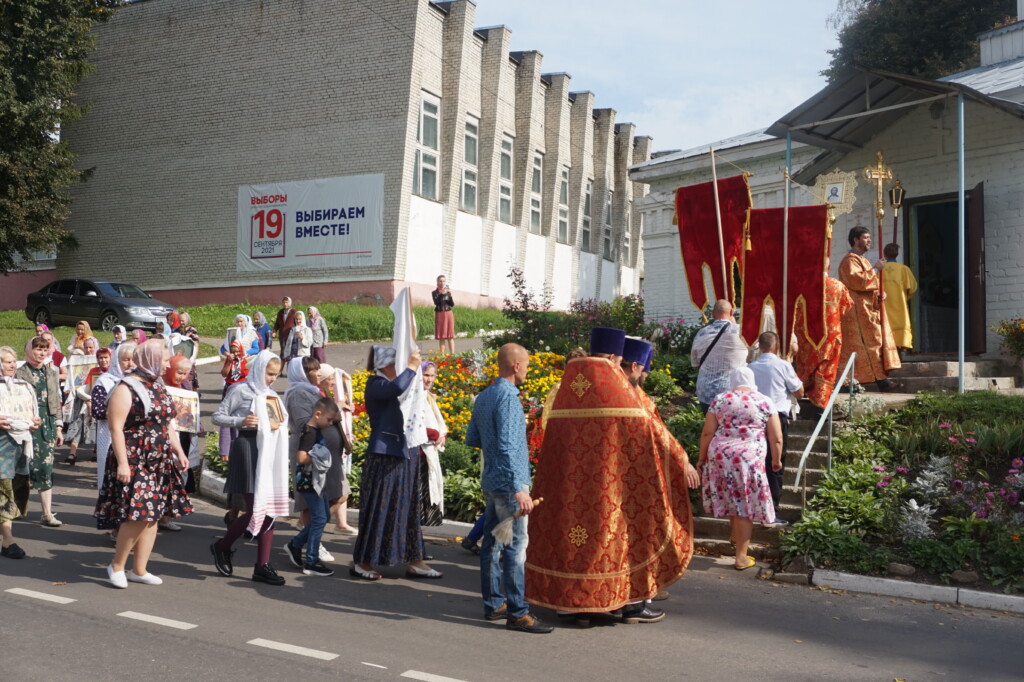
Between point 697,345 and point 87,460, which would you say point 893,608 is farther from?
point 87,460

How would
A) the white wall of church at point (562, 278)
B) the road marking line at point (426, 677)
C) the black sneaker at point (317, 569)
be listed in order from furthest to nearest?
the white wall of church at point (562, 278) < the black sneaker at point (317, 569) < the road marking line at point (426, 677)

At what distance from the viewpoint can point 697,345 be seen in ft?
32.0

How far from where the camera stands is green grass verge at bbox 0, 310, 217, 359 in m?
23.7

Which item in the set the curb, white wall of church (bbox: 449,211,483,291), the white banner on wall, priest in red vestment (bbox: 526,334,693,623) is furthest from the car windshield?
the curb

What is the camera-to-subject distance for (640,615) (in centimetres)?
691

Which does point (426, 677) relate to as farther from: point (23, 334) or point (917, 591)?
point (23, 334)

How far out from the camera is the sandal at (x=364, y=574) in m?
7.90

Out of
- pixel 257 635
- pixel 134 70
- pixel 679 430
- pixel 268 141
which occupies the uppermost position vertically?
pixel 134 70

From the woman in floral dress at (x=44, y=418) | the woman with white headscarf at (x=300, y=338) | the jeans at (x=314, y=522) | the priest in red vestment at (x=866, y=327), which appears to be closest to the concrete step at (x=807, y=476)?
the priest in red vestment at (x=866, y=327)

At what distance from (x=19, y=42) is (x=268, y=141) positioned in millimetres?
7620

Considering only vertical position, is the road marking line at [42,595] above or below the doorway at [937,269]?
below

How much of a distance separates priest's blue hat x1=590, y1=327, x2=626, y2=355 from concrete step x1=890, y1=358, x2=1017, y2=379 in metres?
7.16

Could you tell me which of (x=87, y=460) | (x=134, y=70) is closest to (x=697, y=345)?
(x=87, y=460)

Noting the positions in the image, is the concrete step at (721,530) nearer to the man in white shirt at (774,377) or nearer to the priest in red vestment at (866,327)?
the man in white shirt at (774,377)
